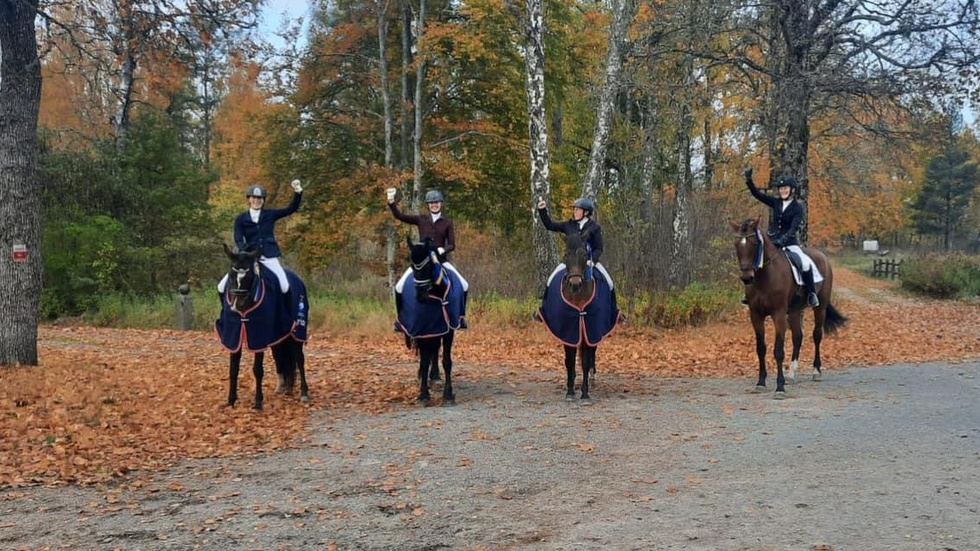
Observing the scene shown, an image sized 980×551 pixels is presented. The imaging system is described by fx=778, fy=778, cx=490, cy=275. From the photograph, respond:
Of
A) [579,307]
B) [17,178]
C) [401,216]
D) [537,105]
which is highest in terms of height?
[537,105]

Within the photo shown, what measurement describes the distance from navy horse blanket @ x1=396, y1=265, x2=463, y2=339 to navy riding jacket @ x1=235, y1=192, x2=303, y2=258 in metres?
1.83

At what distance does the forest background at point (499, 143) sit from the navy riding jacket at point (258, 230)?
521 cm

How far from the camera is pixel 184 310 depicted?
2027 centimetres

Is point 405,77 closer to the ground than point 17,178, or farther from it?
farther from it

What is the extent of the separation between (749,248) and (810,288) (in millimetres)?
1985

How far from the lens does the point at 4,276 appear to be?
37.9 ft

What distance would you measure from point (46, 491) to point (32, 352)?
20.7ft

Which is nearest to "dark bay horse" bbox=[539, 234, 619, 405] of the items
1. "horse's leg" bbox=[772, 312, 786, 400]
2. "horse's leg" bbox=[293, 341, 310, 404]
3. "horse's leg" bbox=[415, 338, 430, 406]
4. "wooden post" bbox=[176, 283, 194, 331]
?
"horse's leg" bbox=[415, 338, 430, 406]

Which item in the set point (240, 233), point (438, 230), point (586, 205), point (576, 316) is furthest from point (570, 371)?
point (240, 233)

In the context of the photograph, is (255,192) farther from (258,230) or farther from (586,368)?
(586,368)

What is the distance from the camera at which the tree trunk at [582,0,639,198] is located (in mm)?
18375

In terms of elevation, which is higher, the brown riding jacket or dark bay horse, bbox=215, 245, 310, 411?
the brown riding jacket

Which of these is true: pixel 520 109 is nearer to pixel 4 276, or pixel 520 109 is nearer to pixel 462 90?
pixel 462 90

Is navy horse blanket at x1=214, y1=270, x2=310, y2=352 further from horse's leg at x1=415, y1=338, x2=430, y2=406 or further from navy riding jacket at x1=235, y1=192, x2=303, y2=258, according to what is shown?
horse's leg at x1=415, y1=338, x2=430, y2=406
